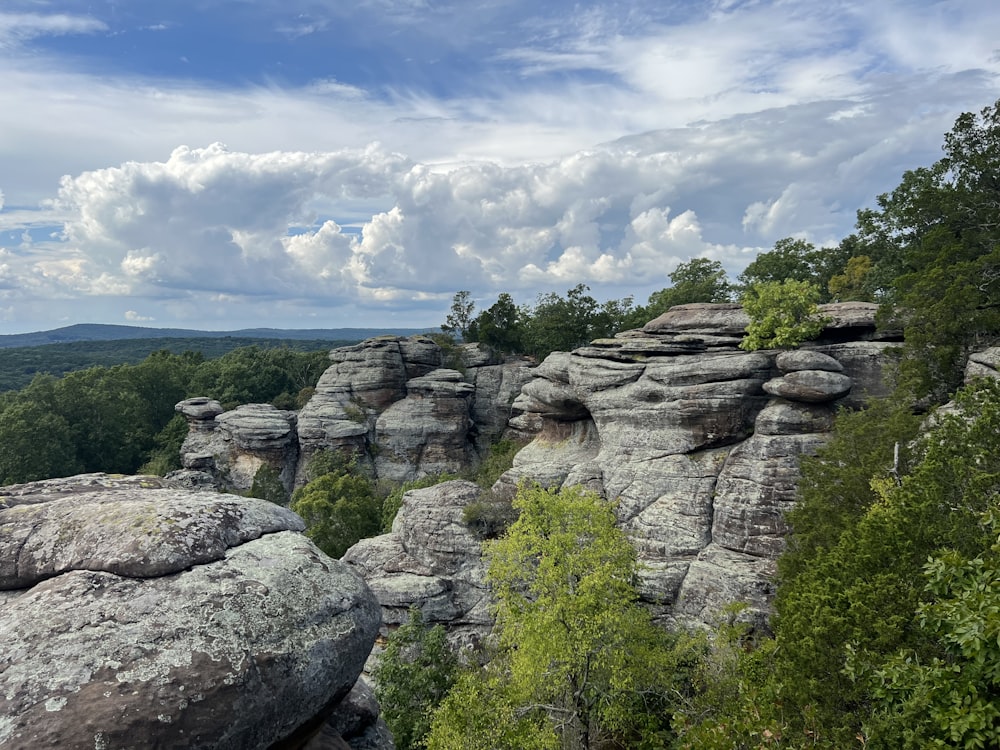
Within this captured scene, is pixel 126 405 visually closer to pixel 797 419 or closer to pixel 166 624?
pixel 797 419

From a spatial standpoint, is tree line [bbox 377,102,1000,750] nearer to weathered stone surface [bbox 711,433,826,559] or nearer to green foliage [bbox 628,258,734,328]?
weathered stone surface [bbox 711,433,826,559]

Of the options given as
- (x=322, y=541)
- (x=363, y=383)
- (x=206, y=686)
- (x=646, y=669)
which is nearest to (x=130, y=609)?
(x=206, y=686)

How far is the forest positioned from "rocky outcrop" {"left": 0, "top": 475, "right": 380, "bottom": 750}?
772 cm

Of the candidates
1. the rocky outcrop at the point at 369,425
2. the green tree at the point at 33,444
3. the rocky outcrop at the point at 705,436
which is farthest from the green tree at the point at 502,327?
the green tree at the point at 33,444

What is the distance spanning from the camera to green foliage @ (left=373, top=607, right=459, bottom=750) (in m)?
16.1

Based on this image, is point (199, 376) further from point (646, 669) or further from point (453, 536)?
point (646, 669)

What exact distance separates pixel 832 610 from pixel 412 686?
11949 mm

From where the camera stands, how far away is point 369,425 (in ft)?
171

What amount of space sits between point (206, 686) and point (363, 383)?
161 ft

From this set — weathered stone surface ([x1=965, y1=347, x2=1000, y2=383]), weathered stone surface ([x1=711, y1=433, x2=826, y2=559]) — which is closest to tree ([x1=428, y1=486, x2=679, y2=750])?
weathered stone surface ([x1=711, y1=433, x2=826, y2=559])

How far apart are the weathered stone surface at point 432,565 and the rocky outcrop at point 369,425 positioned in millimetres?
19768

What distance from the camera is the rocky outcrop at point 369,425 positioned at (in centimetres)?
5106

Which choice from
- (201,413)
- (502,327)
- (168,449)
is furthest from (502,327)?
(168,449)

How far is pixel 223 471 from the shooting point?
52312 mm
